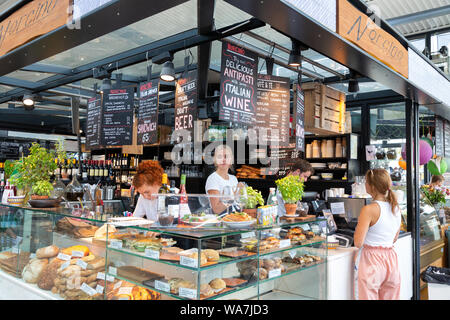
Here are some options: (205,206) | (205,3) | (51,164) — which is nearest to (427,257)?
(205,206)

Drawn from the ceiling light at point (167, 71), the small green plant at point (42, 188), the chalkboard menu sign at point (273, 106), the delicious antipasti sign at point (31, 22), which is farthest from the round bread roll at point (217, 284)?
the ceiling light at point (167, 71)

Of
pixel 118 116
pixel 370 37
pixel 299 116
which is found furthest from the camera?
pixel 118 116

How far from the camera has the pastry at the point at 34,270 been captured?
2.47 m

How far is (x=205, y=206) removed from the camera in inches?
96.1

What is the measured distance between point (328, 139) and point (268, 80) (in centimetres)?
352

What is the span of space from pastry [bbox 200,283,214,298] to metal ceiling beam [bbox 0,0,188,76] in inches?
59.4

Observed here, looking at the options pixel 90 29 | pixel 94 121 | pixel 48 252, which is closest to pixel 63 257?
pixel 48 252

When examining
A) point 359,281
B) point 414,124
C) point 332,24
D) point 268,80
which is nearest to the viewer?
point 332,24

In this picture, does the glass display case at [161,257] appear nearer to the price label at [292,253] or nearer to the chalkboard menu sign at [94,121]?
the price label at [292,253]

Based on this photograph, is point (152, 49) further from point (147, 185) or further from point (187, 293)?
point (187, 293)

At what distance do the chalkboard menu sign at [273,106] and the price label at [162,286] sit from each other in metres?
3.13

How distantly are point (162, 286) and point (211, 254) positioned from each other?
333 mm

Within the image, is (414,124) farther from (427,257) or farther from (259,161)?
(259,161)

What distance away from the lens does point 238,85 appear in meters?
4.07
